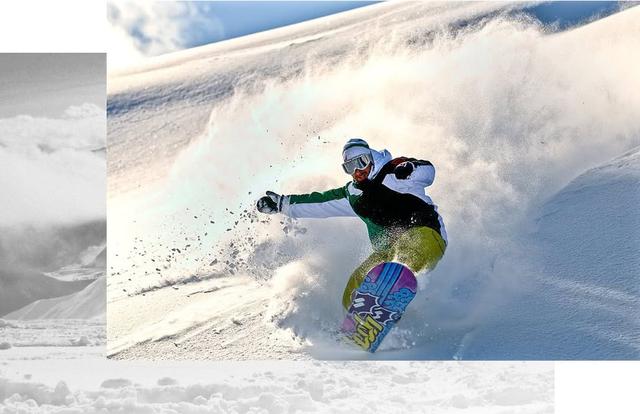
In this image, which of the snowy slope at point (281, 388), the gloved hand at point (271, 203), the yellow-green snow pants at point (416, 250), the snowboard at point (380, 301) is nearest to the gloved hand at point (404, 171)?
the yellow-green snow pants at point (416, 250)

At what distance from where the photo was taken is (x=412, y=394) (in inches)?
188

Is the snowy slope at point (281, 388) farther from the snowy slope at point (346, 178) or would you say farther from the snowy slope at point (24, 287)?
the snowy slope at point (24, 287)

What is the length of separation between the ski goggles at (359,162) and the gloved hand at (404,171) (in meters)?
0.17

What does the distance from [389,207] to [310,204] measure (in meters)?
0.46

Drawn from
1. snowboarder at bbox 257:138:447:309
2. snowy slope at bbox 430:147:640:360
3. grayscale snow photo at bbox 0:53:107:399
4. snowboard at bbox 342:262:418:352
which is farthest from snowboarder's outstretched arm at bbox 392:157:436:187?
grayscale snow photo at bbox 0:53:107:399

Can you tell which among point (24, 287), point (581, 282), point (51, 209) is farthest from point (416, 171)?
point (24, 287)

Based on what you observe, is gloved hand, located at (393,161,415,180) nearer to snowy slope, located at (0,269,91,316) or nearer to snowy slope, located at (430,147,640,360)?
snowy slope, located at (430,147,640,360)

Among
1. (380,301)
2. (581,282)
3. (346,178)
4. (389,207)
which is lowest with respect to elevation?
(380,301)

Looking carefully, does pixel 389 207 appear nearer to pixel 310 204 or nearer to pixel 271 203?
pixel 310 204

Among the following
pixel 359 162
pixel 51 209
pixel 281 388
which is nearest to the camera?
pixel 281 388

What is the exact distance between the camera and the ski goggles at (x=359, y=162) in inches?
194

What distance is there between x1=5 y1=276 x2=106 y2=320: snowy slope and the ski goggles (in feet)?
5.45

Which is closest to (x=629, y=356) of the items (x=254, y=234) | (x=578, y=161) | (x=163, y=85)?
(x=578, y=161)

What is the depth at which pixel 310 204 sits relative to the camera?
499 cm
